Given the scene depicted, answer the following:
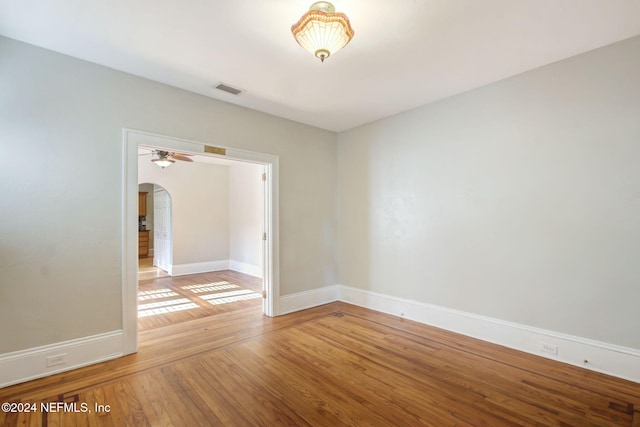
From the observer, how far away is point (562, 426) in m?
1.90

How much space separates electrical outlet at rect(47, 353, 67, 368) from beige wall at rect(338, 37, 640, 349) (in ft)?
11.9

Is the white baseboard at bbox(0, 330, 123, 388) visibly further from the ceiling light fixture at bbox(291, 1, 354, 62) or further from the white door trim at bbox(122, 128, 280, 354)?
the ceiling light fixture at bbox(291, 1, 354, 62)

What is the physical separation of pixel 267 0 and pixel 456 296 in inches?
138

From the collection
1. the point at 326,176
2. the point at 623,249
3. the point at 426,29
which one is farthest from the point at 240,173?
the point at 623,249

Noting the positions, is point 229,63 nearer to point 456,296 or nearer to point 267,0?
point 267,0

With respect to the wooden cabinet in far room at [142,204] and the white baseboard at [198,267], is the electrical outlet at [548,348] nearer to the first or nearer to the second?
the white baseboard at [198,267]

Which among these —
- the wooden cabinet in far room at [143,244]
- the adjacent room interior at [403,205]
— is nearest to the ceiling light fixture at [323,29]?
the adjacent room interior at [403,205]

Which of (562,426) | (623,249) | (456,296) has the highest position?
(623,249)

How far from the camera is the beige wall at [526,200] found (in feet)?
8.24

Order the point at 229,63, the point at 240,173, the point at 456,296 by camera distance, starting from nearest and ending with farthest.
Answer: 1. the point at 229,63
2. the point at 456,296
3. the point at 240,173

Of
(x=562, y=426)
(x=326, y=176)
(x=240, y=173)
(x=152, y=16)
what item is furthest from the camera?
(x=240, y=173)

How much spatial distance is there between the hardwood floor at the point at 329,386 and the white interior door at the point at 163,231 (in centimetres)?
433

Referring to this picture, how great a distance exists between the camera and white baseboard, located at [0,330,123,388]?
2.38 metres

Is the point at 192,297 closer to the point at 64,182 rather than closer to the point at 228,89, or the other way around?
the point at 64,182
